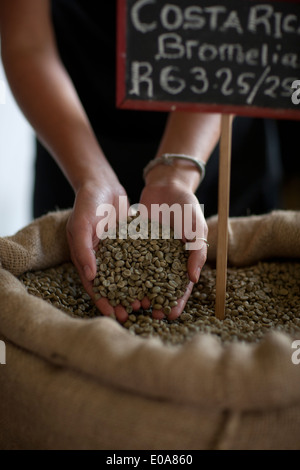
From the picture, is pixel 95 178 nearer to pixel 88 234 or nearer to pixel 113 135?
pixel 88 234

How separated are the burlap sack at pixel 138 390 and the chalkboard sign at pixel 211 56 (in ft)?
1.79

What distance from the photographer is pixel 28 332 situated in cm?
92

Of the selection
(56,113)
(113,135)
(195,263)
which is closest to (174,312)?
(195,263)

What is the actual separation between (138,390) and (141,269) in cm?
44

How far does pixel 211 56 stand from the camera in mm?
1032

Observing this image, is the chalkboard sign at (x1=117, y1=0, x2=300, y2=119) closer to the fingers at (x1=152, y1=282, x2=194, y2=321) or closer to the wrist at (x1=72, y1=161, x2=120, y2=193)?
the wrist at (x1=72, y1=161, x2=120, y2=193)

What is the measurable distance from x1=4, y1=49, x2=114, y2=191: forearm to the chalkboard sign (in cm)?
46

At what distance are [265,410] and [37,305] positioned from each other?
530mm

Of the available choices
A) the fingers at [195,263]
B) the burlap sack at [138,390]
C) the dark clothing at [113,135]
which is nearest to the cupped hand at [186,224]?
the fingers at [195,263]

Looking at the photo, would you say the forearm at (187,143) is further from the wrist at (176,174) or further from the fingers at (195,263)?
the fingers at (195,263)

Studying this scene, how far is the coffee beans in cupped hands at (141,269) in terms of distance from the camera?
1.17 m

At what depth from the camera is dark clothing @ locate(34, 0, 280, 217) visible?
6.14 feet

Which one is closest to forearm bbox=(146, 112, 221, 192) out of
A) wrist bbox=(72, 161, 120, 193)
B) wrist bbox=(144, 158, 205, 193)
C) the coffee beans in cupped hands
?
wrist bbox=(144, 158, 205, 193)
